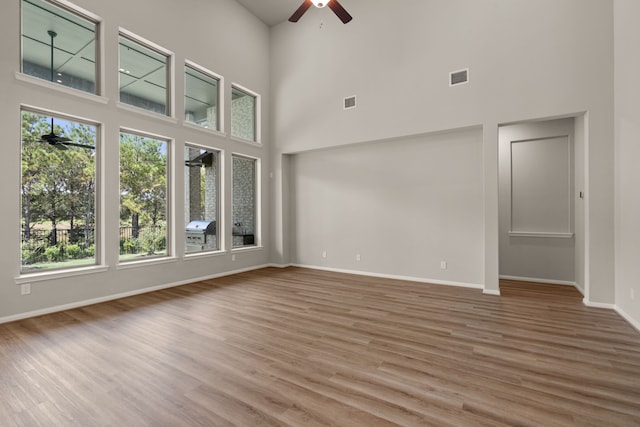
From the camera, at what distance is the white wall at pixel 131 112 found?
3.54 m

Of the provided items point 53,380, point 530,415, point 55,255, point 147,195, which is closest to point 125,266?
point 55,255

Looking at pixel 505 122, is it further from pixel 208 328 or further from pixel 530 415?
pixel 208 328

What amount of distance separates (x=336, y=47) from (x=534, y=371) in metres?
6.35

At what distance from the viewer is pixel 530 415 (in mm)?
1817

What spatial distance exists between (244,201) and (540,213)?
6012 mm

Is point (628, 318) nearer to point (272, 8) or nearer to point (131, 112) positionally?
point (131, 112)

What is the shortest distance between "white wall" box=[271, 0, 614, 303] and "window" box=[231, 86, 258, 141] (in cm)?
50

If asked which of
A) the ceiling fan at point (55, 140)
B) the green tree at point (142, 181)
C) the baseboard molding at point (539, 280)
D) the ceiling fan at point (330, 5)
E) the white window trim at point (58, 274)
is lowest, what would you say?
the baseboard molding at point (539, 280)

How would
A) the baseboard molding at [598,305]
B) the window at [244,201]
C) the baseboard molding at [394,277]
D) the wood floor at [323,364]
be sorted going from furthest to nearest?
the window at [244,201] < the baseboard molding at [394,277] < the baseboard molding at [598,305] < the wood floor at [323,364]

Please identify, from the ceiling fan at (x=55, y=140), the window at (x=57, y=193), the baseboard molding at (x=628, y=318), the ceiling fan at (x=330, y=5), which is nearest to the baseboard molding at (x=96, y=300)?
the window at (x=57, y=193)

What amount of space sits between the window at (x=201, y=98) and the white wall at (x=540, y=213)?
19.1ft

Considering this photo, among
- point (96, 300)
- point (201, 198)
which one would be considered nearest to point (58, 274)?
point (96, 300)

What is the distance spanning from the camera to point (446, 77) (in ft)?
16.6

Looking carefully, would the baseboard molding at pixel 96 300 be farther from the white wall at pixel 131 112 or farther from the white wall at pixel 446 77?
the white wall at pixel 446 77
